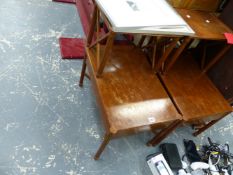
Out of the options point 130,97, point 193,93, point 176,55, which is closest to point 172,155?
point 193,93

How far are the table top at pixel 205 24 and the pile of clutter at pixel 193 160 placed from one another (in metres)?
0.84

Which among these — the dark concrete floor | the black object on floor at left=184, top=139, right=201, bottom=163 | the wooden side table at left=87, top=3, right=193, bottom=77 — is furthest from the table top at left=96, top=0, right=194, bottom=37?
the black object on floor at left=184, top=139, right=201, bottom=163

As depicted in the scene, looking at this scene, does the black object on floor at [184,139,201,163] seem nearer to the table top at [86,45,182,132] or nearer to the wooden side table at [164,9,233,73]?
the table top at [86,45,182,132]

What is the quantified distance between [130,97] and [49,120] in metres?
0.65

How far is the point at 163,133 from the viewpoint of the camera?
157 centimetres

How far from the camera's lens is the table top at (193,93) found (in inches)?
58.3

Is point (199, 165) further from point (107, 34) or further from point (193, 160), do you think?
point (107, 34)

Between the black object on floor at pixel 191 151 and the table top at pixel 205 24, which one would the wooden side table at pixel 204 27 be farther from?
the black object on floor at pixel 191 151

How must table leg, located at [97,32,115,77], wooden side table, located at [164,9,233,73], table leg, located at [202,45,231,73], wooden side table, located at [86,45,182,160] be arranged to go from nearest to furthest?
table leg, located at [97,32,115,77]
wooden side table, located at [86,45,182,160]
wooden side table, located at [164,9,233,73]
table leg, located at [202,45,231,73]

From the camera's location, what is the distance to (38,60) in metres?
1.95

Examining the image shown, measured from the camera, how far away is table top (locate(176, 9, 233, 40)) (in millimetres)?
1419

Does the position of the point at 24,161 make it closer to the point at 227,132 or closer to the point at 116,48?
the point at 116,48

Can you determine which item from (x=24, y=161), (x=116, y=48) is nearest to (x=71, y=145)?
(x=24, y=161)

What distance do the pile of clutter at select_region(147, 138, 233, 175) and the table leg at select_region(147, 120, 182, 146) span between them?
0.25ft
